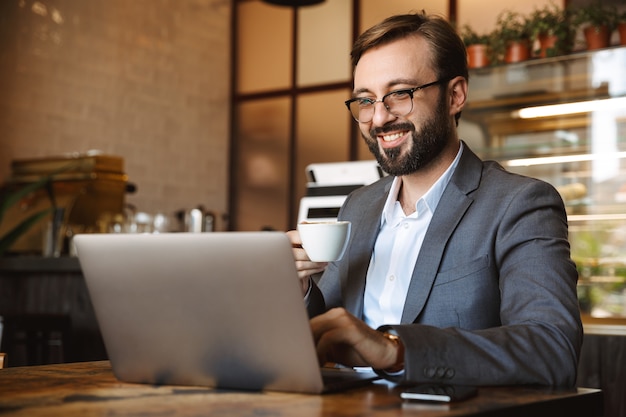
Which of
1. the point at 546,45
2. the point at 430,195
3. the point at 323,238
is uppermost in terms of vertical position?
the point at 546,45

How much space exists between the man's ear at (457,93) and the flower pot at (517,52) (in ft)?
7.93

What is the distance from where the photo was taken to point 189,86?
667 centimetres

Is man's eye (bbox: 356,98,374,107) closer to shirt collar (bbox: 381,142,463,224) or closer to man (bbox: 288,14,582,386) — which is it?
man (bbox: 288,14,582,386)

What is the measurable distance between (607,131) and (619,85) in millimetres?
214

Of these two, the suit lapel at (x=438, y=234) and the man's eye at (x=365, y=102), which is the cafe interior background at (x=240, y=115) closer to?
the suit lapel at (x=438, y=234)

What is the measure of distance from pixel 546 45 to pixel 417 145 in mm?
2687

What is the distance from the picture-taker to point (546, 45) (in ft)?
13.9

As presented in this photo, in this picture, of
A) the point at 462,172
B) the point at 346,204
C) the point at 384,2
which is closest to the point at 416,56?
the point at 462,172

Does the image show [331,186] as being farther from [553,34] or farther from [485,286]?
[485,286]

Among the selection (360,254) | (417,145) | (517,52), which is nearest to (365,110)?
(417,145)

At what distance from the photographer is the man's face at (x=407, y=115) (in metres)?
1.81

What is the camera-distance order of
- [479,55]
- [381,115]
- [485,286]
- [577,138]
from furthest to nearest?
[479,55], [577,138], [381,115], [485,286]

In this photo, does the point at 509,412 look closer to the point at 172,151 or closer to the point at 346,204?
the point at 346,204


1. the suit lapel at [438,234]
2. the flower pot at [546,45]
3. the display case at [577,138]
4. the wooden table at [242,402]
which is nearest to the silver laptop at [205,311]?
the wooden table at [242,402]
